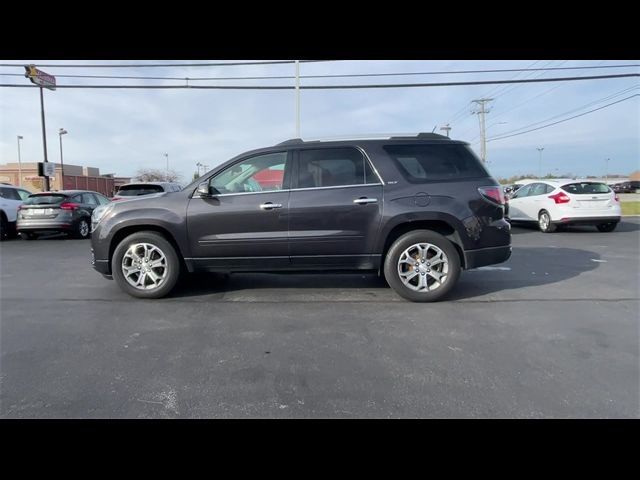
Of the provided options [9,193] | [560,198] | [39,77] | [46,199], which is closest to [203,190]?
[46,199]

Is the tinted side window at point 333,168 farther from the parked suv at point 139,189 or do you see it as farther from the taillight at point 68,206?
the taillight at point 68,206

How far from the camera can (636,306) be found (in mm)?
4270

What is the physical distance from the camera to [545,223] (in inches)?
412

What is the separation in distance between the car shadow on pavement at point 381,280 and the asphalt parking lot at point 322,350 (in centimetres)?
4

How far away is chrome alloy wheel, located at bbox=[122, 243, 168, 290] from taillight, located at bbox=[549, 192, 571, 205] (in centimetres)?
1002

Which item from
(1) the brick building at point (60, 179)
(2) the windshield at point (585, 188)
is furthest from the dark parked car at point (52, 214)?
(1) the brick building at point (60, 179)

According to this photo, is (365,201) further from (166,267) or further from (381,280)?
(166,267)

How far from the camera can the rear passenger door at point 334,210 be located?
14.6ft

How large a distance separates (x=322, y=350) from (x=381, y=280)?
2515mm

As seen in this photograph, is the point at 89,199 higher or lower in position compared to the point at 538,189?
higher

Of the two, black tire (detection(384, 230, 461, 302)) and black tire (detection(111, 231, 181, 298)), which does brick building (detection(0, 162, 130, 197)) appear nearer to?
black tire (detection(111, 231, 181, 298))

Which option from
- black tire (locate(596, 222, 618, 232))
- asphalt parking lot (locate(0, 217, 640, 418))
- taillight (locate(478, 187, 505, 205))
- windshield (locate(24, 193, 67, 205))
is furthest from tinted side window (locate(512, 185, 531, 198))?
windshield (locate(24, 193, 67, 205))
